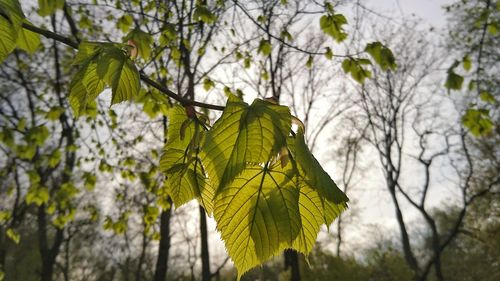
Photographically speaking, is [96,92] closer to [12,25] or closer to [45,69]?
[12,25]

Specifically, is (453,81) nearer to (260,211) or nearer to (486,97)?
(486,97)

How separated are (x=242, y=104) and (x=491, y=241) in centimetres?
1972

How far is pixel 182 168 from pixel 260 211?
0.71 ft

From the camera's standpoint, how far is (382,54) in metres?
2.21

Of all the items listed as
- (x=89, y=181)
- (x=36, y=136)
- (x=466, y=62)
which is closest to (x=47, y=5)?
Answer: (x=36, y=136)

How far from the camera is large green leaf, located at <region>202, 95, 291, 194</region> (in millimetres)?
442

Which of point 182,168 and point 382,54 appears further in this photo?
point 382,54

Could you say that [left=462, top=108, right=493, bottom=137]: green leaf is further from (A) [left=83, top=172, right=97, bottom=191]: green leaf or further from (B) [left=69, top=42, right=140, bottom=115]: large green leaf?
(A) [left=83, top=172, right=97, bottom=191]: green leaf

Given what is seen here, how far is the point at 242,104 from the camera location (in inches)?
19.5

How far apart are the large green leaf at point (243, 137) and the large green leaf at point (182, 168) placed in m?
0.17

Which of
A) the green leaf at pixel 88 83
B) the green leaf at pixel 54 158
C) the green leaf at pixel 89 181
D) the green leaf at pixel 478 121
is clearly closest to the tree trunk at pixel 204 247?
the green leaf at pixel 89 181

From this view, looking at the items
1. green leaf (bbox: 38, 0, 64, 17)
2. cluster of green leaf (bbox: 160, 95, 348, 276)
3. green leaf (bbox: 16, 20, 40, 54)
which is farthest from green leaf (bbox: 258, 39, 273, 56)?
cluster of green leaf (bbox: 160, 95, 348, 276)

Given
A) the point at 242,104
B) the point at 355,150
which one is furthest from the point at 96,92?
the point at 355,150

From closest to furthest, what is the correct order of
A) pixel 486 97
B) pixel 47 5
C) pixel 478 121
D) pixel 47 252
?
1. pixel 47 5
2. pixel 478 121
3. pixel 486 97
4. pixel 47 252
